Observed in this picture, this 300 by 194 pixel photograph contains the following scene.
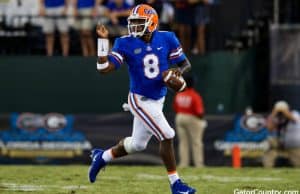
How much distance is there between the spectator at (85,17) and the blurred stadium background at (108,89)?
0.15 metres

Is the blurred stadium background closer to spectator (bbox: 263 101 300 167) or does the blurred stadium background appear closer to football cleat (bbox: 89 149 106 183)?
spectator (bbox: 263 101 300 167)

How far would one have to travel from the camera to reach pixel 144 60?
31.1 feet

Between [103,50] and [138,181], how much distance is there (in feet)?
9.10

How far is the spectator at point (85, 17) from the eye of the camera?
17.7 metres

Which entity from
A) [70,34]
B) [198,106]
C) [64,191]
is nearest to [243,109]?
[198,106]

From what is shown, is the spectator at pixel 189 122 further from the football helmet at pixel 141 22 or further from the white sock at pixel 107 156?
the football helmet at pixel 141 22

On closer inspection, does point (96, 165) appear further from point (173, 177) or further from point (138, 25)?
point (138, 25)

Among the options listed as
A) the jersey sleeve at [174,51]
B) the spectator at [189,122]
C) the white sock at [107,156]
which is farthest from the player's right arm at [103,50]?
the spectator at [189,122]

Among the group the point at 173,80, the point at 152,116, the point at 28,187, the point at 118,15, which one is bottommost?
the point at 28,187

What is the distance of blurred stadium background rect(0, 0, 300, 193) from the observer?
17.5 m

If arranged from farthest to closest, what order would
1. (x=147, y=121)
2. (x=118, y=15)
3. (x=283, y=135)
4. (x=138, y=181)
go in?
(x=118, y=15), (x=283, y=135), (x=138, y=181), (x=147, y=121)

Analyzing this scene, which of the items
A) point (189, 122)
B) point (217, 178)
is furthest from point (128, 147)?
point (189, 122)

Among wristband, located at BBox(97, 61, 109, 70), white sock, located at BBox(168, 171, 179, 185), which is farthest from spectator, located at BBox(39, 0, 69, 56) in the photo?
white sock, located at BBox(168, 171, 179, 185)

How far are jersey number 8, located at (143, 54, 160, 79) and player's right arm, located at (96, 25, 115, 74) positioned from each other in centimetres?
35
